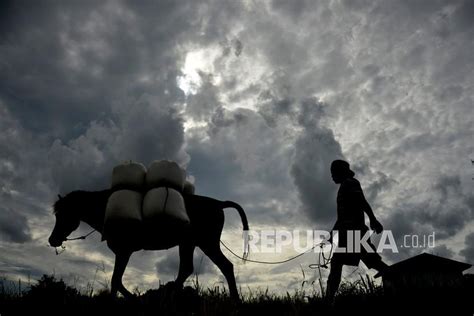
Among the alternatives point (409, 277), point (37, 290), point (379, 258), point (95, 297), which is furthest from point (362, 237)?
point (37, 290)

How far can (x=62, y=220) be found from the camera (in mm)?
8930

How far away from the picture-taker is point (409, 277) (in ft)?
19.7

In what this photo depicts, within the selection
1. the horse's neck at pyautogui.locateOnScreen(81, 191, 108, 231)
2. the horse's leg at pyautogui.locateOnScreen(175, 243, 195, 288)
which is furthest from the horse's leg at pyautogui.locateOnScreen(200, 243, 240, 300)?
the horse's neck at pyautogui.locateOnScreen(81, 191, 108, 231)

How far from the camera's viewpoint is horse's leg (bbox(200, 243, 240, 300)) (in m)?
7.82

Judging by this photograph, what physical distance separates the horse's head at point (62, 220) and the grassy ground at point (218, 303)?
236 centimetres

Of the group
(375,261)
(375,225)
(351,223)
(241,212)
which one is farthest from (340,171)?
(241,212)

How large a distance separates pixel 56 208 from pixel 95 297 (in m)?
3.33

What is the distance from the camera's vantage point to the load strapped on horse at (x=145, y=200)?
7141 millimetres

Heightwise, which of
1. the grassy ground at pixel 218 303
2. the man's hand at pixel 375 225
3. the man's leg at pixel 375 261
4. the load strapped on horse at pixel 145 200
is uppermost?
the load strapped on horse at pixel 145 200

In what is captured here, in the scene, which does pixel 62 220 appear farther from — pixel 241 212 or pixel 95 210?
pixel 241 212

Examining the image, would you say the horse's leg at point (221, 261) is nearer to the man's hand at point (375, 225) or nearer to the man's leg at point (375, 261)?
the man's leg at point (375, 261)

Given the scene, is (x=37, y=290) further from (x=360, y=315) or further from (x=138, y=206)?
(x=360, y=315)

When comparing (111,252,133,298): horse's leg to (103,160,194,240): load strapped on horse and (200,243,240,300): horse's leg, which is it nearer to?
(103,160,194,240): load strapped on horse

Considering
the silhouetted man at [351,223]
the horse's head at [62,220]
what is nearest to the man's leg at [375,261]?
the silhouetted man at [351,223]
